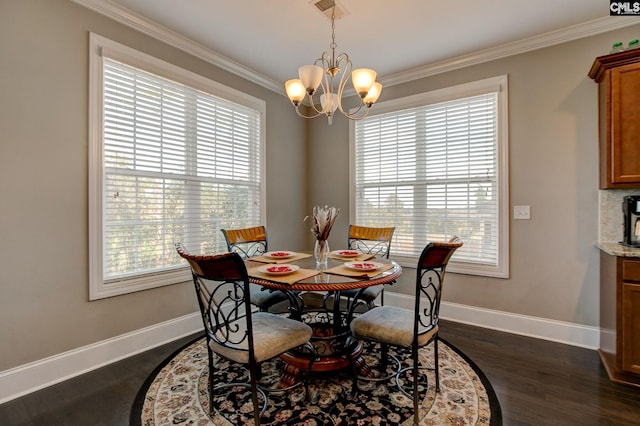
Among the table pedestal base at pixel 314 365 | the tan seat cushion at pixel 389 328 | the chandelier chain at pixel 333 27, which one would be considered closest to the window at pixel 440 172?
the chandelier chain at pixel 333 27

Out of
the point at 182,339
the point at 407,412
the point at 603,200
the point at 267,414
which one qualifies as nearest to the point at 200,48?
the point at 182,339

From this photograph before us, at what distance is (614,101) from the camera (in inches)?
91.7

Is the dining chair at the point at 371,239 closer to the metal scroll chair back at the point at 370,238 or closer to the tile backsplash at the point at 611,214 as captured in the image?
the metal scroll chair back at the point at 370,238

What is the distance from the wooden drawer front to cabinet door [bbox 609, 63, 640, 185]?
2.11 ft

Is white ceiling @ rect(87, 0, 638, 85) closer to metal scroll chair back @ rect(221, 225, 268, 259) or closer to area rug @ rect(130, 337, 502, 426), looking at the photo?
metal scroll chair back @ rect(221, 225, 268, 259)

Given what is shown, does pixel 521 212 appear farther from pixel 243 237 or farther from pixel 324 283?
pixel 243 237

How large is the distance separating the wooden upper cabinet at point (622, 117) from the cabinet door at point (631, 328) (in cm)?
82

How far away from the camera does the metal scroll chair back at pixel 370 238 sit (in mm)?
3186

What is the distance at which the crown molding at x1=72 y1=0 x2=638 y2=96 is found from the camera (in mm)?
2491

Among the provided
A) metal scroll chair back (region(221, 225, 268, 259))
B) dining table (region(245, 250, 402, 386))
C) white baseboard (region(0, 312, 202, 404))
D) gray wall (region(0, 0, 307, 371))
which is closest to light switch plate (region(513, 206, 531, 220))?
dining table (region(245, 250, 402, 386))

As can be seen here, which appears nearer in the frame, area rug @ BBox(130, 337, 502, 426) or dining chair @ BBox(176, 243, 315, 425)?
dining chair @ BBox(176, 243, 315, 425)

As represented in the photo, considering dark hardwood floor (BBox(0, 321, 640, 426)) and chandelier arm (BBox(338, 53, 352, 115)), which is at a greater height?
chandelier arm (BBox(338, 53, 352, 115))

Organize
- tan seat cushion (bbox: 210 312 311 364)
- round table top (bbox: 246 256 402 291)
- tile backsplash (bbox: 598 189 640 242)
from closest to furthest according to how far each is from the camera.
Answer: tan seat cushion (bbox: 210 312 311 364) → round table top (bbox: 246 256 402 291) → tile backsplash (bbox: 598 189 640 242)

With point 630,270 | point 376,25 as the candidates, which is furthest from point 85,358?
point 630,270
